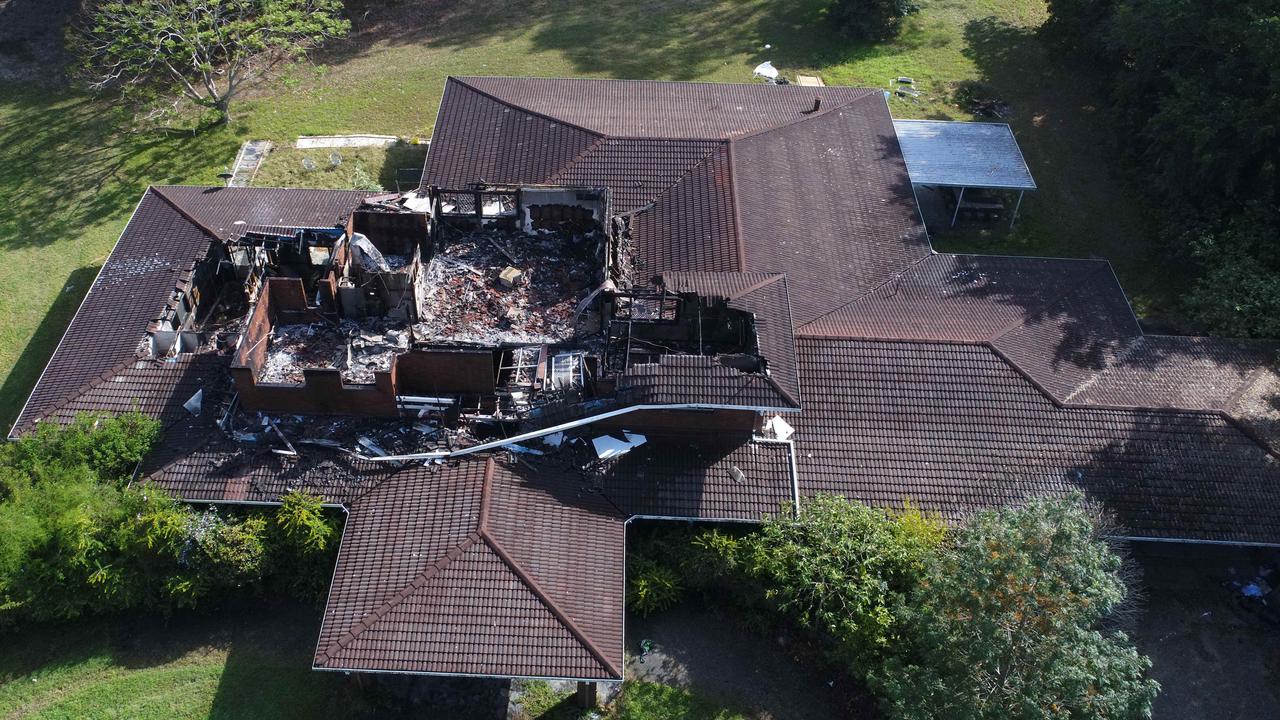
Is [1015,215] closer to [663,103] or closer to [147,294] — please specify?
[663,103]

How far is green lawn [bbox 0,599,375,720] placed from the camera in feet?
63.0

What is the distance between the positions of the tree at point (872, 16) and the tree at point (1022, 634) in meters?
28.6

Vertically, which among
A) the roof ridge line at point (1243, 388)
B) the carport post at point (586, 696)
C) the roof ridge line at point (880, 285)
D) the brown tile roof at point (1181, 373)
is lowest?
the carport post at point (586, 696)

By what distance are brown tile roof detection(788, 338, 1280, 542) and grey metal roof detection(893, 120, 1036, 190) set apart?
1030 centimetres

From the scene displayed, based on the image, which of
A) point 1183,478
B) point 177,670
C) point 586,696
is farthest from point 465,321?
point 1183,478

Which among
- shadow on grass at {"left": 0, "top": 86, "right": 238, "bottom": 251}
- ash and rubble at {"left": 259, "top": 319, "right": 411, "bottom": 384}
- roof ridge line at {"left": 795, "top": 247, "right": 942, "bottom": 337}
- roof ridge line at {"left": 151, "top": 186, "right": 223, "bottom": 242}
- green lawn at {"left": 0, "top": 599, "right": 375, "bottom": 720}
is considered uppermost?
roof ridge line at {"left": 151, "top": 186, "right": 223, "bottom": 242}

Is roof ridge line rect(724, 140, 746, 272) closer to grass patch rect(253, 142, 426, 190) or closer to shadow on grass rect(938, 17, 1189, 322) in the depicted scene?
shadow on grass rect(938, 17, 1189, 322)

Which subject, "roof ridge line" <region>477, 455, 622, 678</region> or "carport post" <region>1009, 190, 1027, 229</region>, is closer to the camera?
"roof ridge line" <region>477, 455, 622, 678</region>

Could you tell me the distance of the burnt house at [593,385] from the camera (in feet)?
62.4

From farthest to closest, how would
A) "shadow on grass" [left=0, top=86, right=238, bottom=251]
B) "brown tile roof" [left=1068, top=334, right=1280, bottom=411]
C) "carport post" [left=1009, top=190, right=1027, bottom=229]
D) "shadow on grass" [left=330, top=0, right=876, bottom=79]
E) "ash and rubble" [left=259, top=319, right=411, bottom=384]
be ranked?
"shadow on grass" [left=330, top=0, right=876, bottom=79]
"shadow on grass" [left=0, top=86, right=238, bottom=251]
"carport post" [left=1009, top=190, right=1027, bottom=229]
"brown tile roof" [left=1068, top=334, right=1280, bottom=411]
"ash and rubble" [left=259, top=319, right=411, bottom=384]

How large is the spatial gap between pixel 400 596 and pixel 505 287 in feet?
27.2

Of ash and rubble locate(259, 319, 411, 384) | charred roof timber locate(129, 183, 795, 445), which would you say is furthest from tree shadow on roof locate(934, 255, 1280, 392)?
ash and rubble locate(259, 319, 411, 384)

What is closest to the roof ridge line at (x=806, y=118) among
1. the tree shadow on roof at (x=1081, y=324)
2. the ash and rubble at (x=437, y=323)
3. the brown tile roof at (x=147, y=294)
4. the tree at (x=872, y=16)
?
the ash and rubble at (x=437, y=323)

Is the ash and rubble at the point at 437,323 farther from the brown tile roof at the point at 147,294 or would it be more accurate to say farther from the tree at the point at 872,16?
Result: the tree at the point at 872,16
